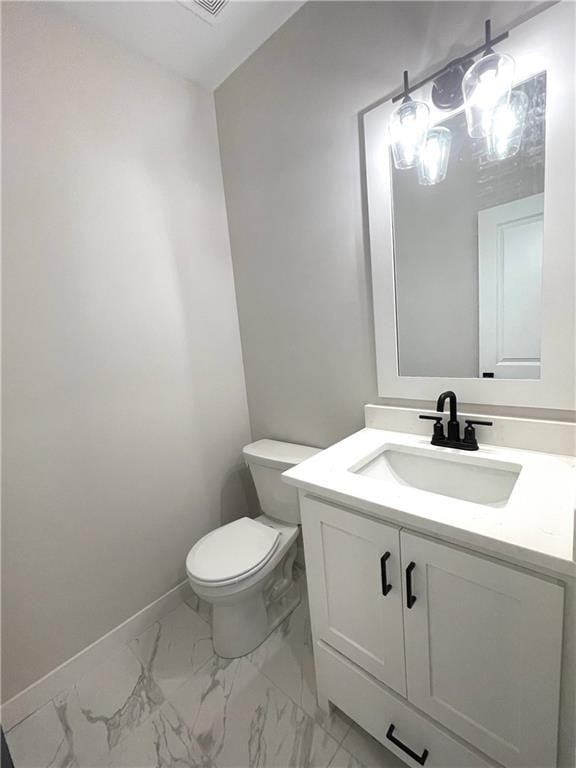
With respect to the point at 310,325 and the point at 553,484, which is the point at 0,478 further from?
the point at 553,484

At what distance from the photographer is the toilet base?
137cm

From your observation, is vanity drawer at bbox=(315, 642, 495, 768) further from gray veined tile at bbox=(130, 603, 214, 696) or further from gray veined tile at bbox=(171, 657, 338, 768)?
gray veined tile at bbox=(130, 603, 214, 696)

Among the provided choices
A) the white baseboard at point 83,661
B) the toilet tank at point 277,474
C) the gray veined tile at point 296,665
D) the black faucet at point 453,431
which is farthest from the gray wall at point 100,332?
the black faucet at point 453,431

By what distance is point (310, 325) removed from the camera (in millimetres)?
1522

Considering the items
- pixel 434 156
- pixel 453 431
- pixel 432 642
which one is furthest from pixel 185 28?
pixel 432 642

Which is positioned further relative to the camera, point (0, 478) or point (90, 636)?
point (90, 636)

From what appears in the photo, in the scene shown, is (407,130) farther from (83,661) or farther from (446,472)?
(83,661)

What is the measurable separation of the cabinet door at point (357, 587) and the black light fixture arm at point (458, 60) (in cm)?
132

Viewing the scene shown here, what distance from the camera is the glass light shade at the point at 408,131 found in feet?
3.45

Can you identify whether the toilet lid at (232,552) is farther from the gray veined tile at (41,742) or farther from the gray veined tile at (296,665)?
the gray veined tile at (41,742)

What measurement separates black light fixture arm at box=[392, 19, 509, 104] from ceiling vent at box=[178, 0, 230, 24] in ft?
2.51

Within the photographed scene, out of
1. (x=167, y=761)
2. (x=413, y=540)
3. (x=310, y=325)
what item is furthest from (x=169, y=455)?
(x=413, y=540)

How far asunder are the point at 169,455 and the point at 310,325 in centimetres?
93

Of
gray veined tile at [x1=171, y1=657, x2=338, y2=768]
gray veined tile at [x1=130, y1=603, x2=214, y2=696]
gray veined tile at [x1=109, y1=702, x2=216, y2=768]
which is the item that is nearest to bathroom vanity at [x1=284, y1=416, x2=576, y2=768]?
gray veined tile at [x1=171, y1=657, x2=338, y2=768]
